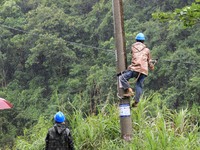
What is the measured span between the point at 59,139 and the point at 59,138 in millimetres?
13

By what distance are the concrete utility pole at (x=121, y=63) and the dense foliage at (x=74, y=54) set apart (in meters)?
14.2

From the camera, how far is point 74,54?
2944cm

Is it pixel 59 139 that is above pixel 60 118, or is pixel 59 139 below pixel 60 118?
below

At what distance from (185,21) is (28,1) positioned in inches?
1297

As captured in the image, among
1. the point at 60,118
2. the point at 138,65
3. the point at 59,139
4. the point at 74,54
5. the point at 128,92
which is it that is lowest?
the point at 59,139

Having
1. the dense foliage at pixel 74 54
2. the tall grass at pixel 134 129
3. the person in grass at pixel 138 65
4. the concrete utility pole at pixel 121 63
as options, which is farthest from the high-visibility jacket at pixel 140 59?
Answer: the dense foliage at pixel 74 54

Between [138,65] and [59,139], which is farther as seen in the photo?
[138,65]

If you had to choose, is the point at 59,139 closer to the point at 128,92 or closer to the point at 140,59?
the point at 128,92

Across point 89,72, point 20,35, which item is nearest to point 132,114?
point 89,72

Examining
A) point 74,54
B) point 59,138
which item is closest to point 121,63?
point 59,138

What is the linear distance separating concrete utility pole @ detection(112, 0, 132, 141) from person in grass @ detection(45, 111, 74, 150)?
0.65 metres

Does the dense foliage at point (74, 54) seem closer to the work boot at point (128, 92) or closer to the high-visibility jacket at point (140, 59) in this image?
the high-visibility jacket at point (140, 59)

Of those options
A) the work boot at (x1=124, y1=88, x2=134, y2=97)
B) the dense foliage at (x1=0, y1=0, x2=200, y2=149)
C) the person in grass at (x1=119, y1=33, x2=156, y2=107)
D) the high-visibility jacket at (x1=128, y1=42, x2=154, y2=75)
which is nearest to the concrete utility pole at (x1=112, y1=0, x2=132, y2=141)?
the work boot at (x1=124, y1=88, x2=134, y2=97)

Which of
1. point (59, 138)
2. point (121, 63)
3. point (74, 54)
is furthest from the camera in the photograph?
point (74, 54)
